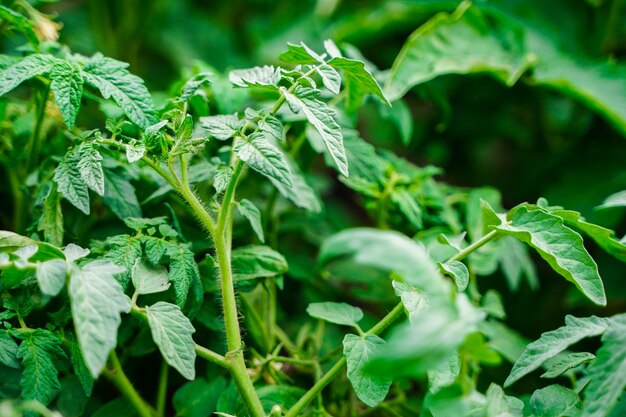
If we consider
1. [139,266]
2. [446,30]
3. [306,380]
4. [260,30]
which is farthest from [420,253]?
[260,30]

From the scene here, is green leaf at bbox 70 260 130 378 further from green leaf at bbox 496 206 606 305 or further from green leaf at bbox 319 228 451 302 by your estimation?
green leaf at bbox 496 206 606 305

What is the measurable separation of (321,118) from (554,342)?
36cm

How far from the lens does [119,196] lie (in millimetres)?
790

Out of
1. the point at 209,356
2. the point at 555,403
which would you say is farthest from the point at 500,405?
the point at 209,356

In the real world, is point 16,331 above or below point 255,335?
above

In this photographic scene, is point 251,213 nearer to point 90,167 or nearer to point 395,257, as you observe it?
point 90,167

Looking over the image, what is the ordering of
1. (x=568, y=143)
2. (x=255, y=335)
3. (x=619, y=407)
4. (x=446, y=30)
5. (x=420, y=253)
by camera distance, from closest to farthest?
(x=420, y=253), (x=619, y=407), (x=255, y=335), (x=446, y=30), (x=568, y=143)

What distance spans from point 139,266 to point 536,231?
471 mm

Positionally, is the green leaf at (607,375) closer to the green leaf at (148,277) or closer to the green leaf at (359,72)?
the green leaf at (359,72)

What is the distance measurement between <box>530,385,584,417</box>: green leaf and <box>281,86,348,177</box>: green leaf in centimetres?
34

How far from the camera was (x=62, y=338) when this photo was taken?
678 millimetres

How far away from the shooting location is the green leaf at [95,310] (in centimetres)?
51

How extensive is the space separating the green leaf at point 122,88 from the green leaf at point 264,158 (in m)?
0.15

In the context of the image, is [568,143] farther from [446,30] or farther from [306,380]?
[306,380]
